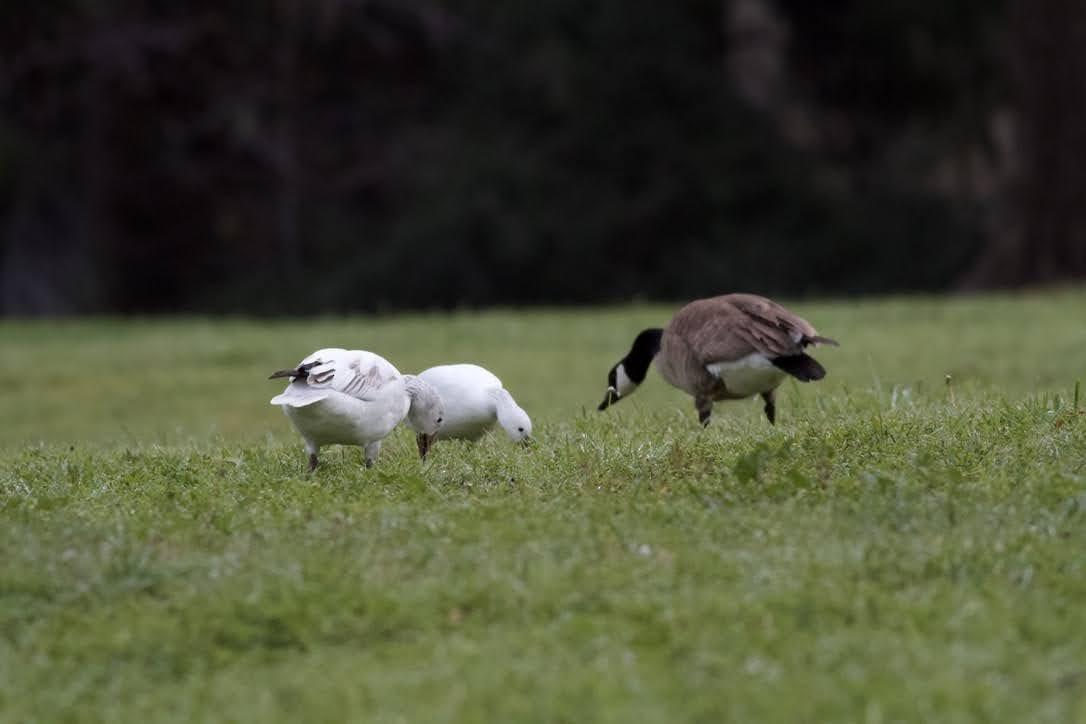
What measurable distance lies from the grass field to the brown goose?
9.9 inches

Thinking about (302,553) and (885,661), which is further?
(302,553)

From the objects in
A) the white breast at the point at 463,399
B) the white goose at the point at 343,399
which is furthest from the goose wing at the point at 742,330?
the white goose at the point at 343,399

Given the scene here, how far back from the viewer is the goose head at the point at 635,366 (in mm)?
9523

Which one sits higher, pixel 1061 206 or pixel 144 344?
pixel 1061 206

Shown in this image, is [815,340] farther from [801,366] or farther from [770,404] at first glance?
[770,404]

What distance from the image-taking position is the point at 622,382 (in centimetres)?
977

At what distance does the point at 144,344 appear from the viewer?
842 inches

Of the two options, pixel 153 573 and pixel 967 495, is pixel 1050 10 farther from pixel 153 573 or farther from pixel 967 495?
pixel 153 573

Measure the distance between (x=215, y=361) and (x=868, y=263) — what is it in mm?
17969

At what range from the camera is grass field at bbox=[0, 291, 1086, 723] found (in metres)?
4.68

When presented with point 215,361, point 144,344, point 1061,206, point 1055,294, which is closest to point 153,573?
point 215,361

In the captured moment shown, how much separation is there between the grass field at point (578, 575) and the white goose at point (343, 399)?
0.21m

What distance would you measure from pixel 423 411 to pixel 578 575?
9.48 ft

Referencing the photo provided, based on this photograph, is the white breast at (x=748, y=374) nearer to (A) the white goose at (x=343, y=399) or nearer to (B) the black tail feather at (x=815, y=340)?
(B) the black tail feather at (x=815, y=340)
